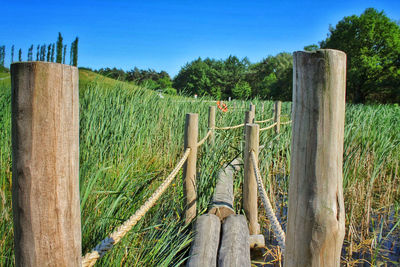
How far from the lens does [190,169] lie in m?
3.07

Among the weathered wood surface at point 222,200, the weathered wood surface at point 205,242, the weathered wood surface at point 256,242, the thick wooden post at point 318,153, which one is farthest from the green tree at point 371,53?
the thick wooden post at point 318,153

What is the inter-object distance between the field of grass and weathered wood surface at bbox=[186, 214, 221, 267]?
92 mm

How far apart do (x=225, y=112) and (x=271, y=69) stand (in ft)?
196

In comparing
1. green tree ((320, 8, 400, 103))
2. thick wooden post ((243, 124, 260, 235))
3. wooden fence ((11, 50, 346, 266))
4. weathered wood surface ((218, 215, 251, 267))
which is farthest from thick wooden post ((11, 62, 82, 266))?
green tree ((320, 8, 400, 103))

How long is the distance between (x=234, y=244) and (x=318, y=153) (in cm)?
173

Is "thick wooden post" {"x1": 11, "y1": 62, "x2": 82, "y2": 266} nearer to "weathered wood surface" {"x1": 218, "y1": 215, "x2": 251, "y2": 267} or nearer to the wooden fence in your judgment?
the wooden fence

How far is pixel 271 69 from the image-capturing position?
6384cm

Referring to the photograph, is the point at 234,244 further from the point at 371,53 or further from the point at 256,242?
the point at 371,53

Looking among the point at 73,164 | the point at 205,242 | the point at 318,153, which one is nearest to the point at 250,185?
the point at 205,242

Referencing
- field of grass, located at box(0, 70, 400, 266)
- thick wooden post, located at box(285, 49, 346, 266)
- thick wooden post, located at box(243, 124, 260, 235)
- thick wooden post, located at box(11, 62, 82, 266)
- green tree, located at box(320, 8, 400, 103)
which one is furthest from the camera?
green tree, located at box(320, 8, 400, 103)

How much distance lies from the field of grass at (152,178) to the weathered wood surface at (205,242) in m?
0.09

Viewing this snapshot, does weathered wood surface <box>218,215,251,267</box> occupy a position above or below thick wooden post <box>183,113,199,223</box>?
below

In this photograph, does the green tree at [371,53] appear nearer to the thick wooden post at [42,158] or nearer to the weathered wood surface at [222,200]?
the weathered wood surface at [222,200]

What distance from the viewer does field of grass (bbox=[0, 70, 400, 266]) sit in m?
1.78
